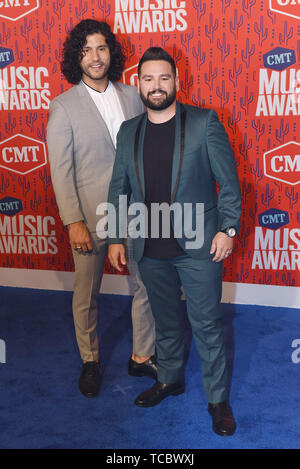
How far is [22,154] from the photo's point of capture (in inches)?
151

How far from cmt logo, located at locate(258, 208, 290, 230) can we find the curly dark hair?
58.6 inches

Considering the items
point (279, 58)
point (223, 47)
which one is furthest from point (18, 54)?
point (279, 58)

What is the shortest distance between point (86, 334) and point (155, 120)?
1.18m

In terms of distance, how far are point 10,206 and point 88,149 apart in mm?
1821

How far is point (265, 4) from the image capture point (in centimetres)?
312

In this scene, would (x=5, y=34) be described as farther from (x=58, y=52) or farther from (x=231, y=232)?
(x=231, y=232)

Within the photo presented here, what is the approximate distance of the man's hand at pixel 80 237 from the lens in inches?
92.3

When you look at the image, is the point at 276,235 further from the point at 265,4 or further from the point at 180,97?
the point at 265,4

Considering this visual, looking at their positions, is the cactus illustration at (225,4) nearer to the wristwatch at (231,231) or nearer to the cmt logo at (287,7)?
the cmt logo at (287,7)

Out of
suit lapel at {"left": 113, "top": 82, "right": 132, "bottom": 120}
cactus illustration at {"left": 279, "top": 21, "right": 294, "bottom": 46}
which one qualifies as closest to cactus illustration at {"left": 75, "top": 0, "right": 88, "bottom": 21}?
suit lapel at {"left": 113, "top": 82, "right": 132, "bottom": 120}

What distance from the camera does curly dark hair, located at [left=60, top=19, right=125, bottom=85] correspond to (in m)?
2.39

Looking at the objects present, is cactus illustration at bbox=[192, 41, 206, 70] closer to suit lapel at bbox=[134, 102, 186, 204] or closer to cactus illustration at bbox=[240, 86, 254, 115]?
A: cactus illustration at bbox=[240, 86, 254, 115]
